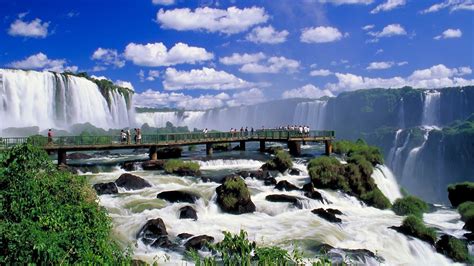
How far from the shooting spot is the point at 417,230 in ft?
63.6

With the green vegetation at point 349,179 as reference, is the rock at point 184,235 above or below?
below

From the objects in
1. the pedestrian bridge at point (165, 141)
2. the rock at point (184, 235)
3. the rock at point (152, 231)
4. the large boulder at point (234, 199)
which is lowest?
the rock at point (184, 235)

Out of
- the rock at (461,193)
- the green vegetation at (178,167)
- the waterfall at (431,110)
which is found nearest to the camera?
the rock at (461,193)

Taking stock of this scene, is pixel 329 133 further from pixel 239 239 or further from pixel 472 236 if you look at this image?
pixel 239 239

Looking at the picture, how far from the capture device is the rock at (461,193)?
93.2ft

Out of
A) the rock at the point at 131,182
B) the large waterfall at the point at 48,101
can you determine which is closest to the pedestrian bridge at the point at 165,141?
the rock at the point at 131,182

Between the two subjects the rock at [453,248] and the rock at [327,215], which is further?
the rock at [327,215]

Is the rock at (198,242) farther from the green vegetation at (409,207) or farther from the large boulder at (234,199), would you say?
the green vegetation at (409,207)

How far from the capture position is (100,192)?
2383cm

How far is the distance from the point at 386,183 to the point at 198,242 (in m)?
21.3

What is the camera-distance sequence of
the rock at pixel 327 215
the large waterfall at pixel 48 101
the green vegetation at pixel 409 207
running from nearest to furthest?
the rock at pixel 327 215 < the green vegetation at pixel 409 207 < the large waterfall at pixel 48 101

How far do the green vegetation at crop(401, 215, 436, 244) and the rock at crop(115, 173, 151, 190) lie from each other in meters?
14.2

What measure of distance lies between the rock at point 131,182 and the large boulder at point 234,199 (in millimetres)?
5319

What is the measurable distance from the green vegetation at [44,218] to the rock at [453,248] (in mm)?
13681
